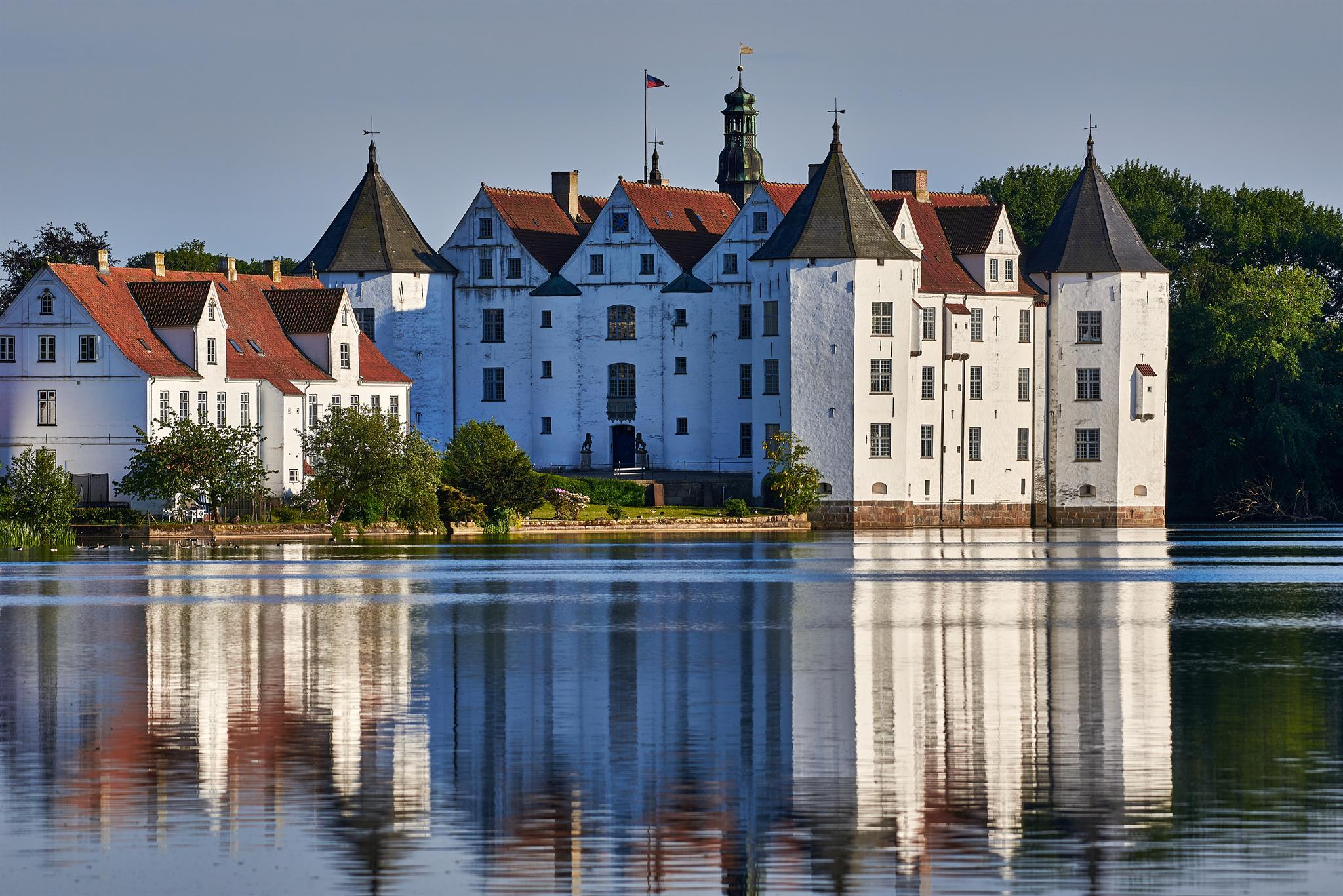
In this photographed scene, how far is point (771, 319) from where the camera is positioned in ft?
300

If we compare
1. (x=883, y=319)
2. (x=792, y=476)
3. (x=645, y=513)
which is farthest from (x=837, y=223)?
(x=645, y=513)

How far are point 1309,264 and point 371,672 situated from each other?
90176mm

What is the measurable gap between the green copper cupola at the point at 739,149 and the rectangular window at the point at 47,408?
47441mm

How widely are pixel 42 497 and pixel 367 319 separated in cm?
3148

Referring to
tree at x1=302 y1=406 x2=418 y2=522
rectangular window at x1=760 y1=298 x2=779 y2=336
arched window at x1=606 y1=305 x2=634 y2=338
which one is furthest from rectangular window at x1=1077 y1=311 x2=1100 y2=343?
tree at x1=302 y1=406 x2=418 y2=522

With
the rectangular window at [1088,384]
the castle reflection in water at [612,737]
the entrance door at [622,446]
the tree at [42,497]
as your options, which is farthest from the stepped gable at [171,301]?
the castle reflection in water at [612,737]

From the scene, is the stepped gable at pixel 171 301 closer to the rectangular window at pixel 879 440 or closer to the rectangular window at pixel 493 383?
the rectangular window at pixel 493 383

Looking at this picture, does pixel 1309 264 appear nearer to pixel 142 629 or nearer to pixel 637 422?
pixel 637 422

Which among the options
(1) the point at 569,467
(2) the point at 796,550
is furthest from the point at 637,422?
(2) the point at 796,550

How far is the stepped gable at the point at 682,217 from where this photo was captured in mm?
96625

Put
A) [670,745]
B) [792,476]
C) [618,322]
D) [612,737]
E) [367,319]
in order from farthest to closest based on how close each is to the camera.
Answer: [618,322] < [367,319] < [792,476] < [612,737] < [670,745]

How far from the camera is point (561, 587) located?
45750mm

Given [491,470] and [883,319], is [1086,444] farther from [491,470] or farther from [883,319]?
[491,470]

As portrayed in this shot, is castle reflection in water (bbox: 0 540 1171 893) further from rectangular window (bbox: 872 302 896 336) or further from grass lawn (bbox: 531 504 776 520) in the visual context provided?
rectangular window (bbox: 872 302 896 336)
